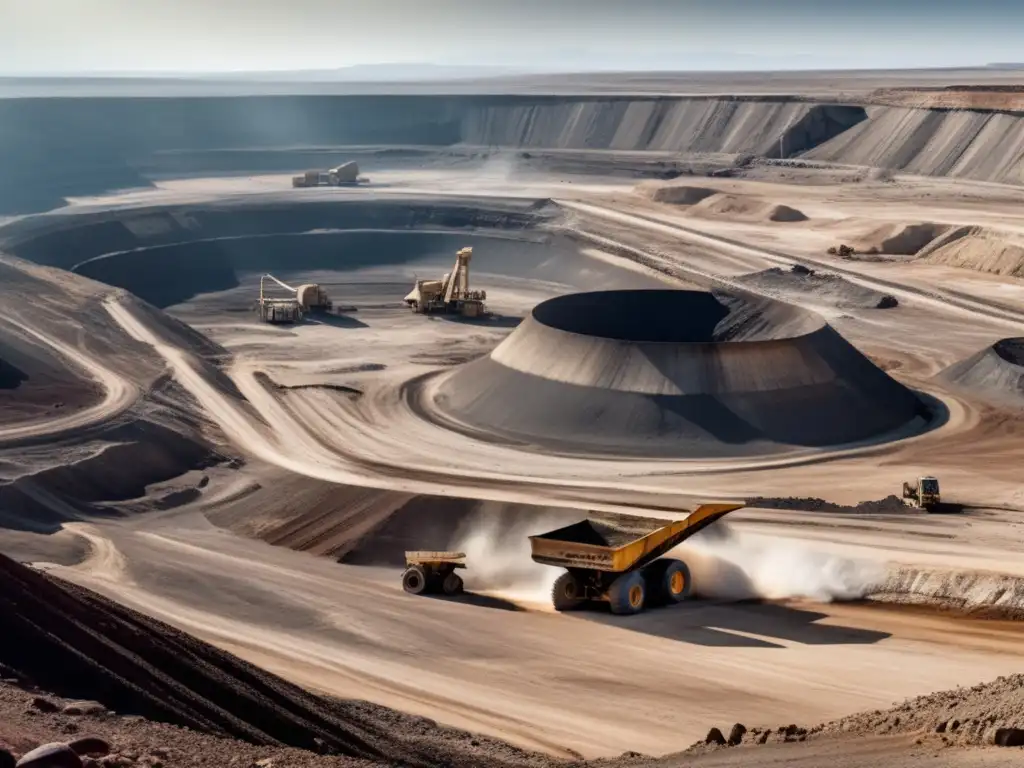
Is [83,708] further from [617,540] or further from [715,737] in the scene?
[617,540]

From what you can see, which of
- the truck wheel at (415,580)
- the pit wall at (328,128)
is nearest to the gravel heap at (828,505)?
the truck wheel at (415,580)

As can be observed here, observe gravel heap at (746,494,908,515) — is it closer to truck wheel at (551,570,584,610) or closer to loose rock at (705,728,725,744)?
truck wheel at (551,570,584,610)

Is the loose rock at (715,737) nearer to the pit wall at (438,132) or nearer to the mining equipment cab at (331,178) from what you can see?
the pit wall at (438,132)

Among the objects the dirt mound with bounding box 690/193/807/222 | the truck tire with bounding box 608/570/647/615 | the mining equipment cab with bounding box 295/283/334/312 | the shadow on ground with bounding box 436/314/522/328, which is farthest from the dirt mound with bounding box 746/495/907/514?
the dirt mound with bounding box 690/193/807/222

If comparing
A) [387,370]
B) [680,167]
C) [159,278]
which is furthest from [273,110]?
[387,370]

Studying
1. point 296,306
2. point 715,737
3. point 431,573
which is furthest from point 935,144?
point 715,737

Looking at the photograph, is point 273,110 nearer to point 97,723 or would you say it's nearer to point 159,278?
point 159,278

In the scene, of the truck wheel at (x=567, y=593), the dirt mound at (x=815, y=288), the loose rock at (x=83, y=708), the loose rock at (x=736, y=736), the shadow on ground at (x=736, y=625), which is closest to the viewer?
the loose rock at (x=83, y=708)

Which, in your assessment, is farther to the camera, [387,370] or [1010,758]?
[387,370]
